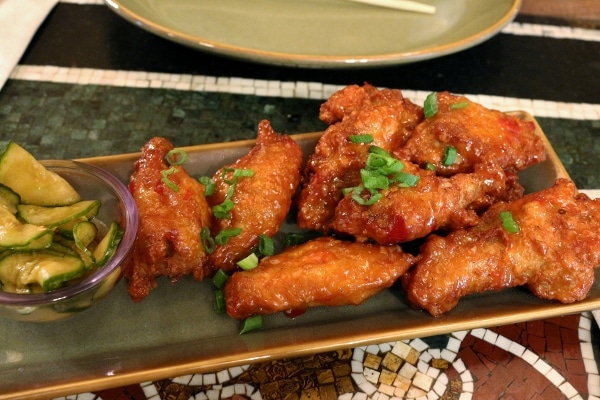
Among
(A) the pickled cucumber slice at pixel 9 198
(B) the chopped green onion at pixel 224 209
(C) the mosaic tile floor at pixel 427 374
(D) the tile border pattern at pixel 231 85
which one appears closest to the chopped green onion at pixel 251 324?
(C) the mosaic tile floor at pixel 427 374

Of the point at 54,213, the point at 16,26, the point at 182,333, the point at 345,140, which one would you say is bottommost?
the point at 182,333

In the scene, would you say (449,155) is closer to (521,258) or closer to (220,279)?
(521,258)

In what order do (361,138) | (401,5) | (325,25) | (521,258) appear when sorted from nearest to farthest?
(521,258) → (361,138) → (325,25) → (401,5)

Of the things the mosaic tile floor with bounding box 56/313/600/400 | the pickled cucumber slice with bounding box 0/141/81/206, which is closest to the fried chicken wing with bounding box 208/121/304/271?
the mosaic tile floor with bounding box 56/313/600/400

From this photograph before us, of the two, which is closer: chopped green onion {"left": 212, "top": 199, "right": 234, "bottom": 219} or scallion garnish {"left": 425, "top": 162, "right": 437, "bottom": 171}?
chopped green onion {"left": 212, "top": 199, "right": 234, "bottom": 219}

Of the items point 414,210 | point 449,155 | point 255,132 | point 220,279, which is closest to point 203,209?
point 220,279

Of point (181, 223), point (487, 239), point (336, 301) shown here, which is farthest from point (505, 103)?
point (181, 223)

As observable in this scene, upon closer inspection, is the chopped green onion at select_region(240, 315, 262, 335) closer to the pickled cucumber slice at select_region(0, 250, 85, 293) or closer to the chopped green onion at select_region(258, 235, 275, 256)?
the chopped green onion at select_region(258, 235, 275, 256)
